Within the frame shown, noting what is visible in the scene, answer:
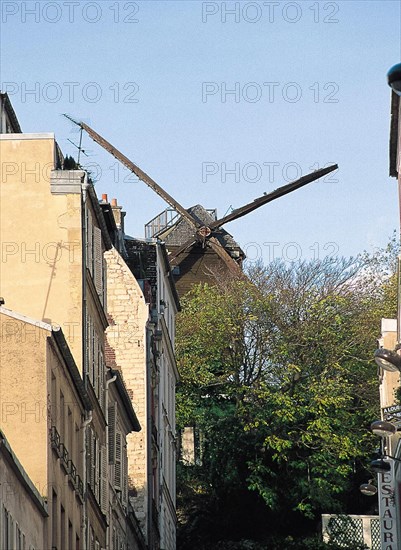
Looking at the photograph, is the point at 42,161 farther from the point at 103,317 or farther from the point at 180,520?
the point at 180,520

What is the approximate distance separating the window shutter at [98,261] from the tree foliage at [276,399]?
25.0 meters

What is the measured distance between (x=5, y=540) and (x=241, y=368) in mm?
43166

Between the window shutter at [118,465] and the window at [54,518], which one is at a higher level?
the window shutter at [118,465]

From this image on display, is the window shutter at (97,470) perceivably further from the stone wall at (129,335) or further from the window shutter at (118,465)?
the stone wall at (129,335)

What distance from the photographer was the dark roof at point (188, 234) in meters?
79.8

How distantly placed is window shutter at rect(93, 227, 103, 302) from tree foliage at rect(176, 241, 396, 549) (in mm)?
24992

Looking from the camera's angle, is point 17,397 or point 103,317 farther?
point 103,317

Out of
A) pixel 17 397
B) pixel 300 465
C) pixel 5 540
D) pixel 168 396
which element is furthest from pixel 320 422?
pixel 5 540

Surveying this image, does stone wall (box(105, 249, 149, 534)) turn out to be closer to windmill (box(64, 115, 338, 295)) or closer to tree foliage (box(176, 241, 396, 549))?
tree foliage (box(176, 241, 396, 549))

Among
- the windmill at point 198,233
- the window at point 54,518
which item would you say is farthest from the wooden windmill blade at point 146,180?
the window at point 54,518

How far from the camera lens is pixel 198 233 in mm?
78125

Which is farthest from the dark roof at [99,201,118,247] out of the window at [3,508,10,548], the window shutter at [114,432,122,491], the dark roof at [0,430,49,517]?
the window at [3,508,10,548]

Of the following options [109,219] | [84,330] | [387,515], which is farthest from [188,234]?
[84,330]

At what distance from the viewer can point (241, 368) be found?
6197 cm
